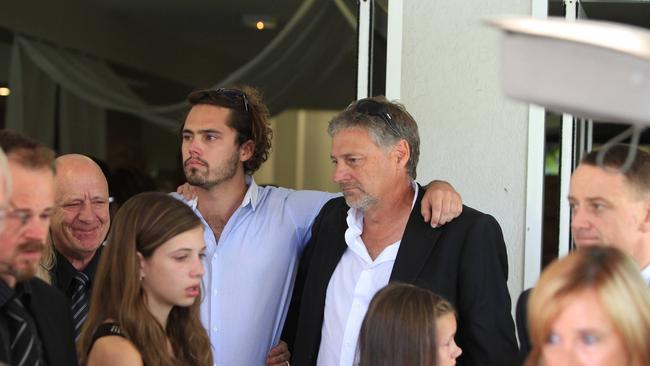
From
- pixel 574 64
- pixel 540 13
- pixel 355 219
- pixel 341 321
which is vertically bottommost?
pixel 341 321

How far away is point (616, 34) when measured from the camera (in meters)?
1.32

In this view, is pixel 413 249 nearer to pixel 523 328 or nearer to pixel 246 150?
pixel 523 328

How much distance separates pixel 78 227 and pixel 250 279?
593 millimetres

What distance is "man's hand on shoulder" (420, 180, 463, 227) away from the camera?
297cm

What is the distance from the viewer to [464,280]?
9.60 feet

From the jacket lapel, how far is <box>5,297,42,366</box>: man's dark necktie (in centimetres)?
122

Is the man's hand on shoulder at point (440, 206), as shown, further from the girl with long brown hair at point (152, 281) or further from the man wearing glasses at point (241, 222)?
the girl with long brown hair at point (152, 281)

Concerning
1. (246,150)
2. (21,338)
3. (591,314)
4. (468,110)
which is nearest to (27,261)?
(21,338)

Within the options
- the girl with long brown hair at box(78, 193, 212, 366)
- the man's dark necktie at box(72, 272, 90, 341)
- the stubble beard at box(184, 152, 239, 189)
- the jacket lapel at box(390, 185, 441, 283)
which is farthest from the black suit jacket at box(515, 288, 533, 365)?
the man's dark necktie at box(72, 272, 90, 341)

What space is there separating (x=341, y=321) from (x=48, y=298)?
1066 millimetres

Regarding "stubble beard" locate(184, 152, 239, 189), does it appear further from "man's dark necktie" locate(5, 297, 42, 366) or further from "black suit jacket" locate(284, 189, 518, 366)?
"man's dark necktie" locate(5, 297, 42, 366)

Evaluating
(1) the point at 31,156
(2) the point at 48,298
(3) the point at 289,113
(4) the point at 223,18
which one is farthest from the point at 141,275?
(4) the point at 223,18

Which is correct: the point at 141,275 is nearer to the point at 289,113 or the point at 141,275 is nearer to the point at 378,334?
the point at 378,334

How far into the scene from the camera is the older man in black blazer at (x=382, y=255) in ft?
9.56
